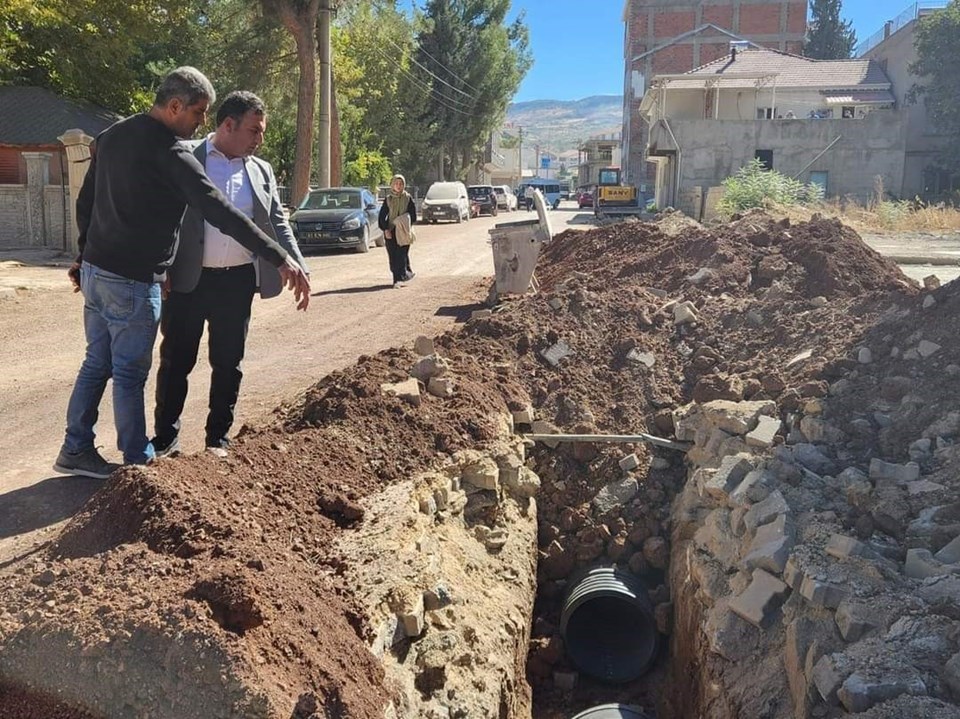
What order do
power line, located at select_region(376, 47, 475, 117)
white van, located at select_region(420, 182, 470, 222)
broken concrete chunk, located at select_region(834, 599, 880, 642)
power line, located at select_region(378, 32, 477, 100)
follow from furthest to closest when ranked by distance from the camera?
1. power line, located at select_region(378, 32, 477, 100)
2. power line, located at select_region(376, 47, 475, 117)
3. white van, located at select_region(420, 182, 470, 222)
4. broken concrete chunk, located at select_region(834, 599, 880, 642)

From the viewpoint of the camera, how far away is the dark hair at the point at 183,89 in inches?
154

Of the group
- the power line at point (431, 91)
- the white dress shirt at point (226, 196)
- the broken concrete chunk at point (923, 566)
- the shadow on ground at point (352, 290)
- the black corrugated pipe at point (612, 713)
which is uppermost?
the power line at point (431, 91)

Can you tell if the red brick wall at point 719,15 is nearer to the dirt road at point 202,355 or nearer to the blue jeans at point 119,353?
the dirt road at point 202,355

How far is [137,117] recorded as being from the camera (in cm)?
392

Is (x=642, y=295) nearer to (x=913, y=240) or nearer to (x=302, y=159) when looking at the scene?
(x=913, y=240)

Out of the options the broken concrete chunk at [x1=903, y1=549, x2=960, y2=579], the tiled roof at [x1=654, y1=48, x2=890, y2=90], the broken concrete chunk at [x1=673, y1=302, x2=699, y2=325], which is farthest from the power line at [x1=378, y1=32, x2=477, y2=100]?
the broken concrete chunk at [x1=903, y1=549, x2=960, y2=579]

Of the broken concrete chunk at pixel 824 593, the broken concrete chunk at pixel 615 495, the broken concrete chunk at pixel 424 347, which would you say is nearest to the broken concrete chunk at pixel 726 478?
the broken concrete chunk at pixel 615 495

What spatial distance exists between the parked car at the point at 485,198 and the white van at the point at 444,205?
7695 mm

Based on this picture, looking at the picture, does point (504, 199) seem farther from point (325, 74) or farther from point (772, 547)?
point (772, 547)

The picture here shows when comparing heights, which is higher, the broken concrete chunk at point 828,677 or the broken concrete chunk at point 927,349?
the broken concrete chunk at point 927,349

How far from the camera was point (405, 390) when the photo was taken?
204 inches

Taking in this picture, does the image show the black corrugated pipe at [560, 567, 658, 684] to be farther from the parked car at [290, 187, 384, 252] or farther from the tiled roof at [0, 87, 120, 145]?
the tiled roof at [0, 87, 120, 145]

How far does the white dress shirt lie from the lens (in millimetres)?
4328

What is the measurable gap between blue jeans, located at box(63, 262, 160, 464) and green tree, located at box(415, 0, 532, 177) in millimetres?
40960
